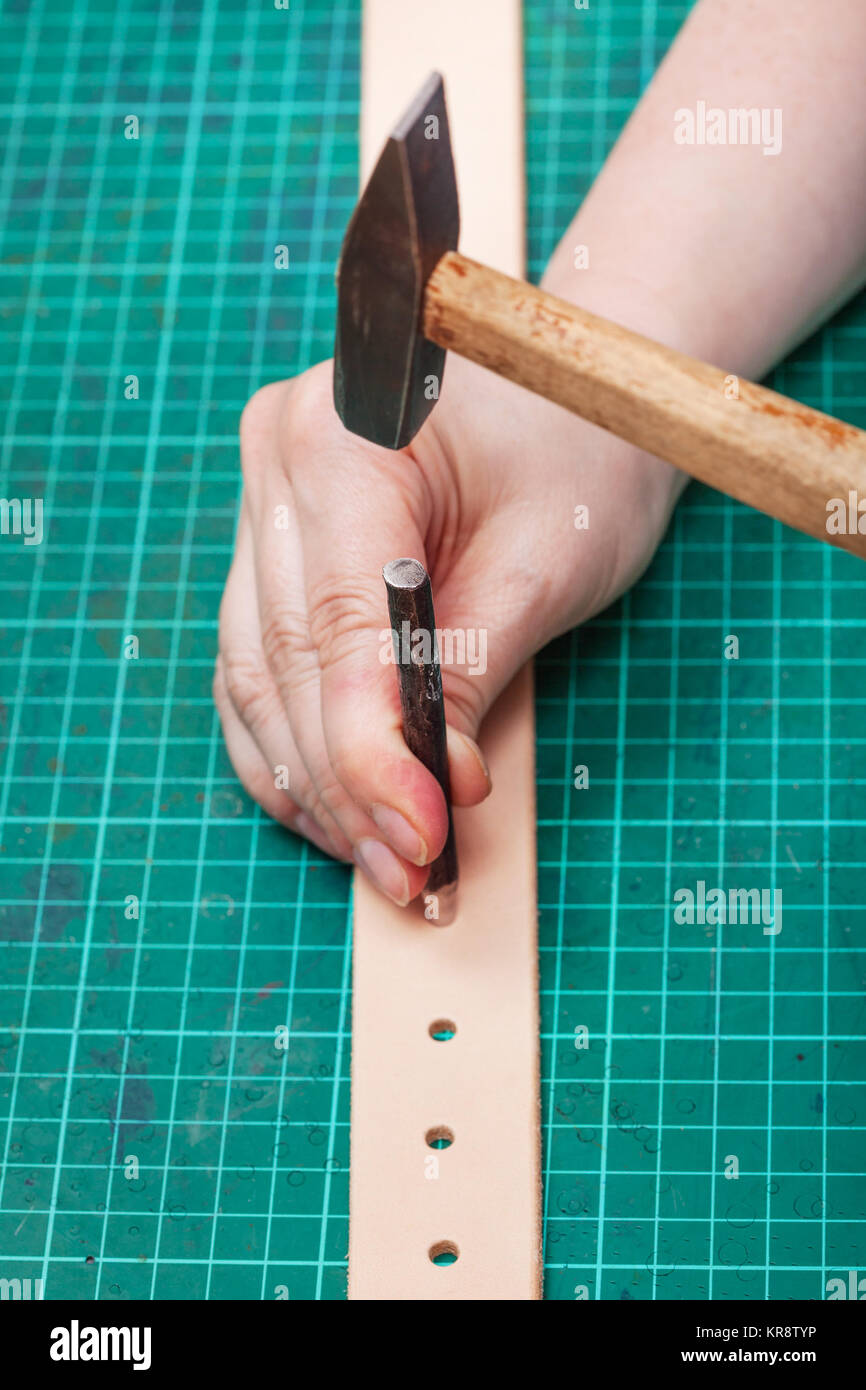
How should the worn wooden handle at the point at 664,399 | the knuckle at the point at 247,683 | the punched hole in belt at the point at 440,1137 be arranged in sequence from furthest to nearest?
the knuckle at the point at 247,683 → the punched hole in belt at the point at 440,1137 → the worn wooden handle at the point at 664,399

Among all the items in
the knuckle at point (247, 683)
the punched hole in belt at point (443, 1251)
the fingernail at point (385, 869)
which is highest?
the knuckle at point (247, 683)

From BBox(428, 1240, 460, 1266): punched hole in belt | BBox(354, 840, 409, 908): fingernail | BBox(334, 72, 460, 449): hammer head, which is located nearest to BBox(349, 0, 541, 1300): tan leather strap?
BBox(428, 1240, 460, 1266): punched hole in belt

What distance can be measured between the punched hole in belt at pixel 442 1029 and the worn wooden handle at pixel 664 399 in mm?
681

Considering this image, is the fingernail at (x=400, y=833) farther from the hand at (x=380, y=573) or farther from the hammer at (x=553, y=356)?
the hammer at (x=553, y=356)

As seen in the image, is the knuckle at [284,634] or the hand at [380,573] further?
the knuckle at [284,634]

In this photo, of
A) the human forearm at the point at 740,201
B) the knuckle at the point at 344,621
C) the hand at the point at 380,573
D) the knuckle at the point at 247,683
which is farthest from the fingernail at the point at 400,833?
the human forearm at the point at 740,201

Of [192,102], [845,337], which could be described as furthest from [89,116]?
[845,337]

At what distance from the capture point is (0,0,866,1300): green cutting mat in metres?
1.37

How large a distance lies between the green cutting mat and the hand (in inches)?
6.3

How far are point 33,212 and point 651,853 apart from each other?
1.37 m

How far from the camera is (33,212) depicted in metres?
2.05

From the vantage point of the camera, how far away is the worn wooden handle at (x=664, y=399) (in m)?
0.92
